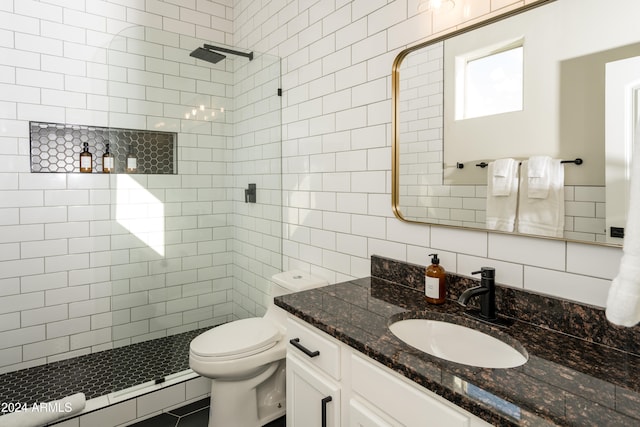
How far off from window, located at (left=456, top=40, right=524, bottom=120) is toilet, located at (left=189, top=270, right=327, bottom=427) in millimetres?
1190

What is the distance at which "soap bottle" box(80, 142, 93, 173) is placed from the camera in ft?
8.07

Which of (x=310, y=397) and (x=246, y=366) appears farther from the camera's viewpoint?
(x=246, y=366)

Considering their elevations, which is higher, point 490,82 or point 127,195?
point 490,82

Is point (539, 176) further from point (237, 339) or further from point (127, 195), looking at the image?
point (127, 195)

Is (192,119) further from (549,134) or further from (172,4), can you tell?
(549,134)

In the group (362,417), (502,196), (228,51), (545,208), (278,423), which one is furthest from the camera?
(228,51)

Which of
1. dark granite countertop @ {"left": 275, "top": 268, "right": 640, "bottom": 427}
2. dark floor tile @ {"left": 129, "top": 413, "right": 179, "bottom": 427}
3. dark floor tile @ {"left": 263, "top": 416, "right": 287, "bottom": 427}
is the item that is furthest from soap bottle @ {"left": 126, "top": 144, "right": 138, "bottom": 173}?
dark floor tile @ {"left": 263, "top": 416, "right": 287, "bottom": 427}

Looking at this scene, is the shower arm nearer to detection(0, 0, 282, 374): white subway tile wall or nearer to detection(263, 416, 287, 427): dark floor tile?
detection(0, 0, 282, 374): white subway tile wall

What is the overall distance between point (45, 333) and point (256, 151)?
6.18 ft

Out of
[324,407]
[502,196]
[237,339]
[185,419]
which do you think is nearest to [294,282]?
[237,339]

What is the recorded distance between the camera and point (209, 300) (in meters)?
2.45

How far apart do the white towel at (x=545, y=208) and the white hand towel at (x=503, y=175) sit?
0.10 feet

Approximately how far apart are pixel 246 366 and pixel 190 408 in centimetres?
71

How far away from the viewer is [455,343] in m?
1.14
